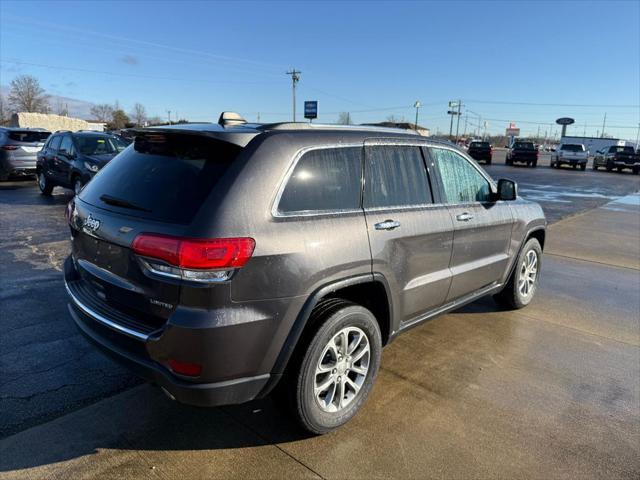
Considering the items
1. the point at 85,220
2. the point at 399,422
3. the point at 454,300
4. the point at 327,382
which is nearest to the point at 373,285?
the point at 327,382

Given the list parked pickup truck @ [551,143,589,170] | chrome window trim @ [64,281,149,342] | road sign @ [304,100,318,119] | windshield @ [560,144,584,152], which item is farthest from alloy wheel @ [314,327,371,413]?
road sign @ [304,100,318,119]

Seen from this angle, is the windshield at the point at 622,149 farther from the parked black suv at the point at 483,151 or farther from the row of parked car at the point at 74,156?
the row of parked car at the point at 74,156

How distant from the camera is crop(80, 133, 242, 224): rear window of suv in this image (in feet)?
8.21

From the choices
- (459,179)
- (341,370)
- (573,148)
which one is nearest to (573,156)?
(573,148)

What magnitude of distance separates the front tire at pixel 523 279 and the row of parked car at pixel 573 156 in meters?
33.2

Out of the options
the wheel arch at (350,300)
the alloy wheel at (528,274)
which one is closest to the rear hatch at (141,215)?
the wheel arch at (350,300)

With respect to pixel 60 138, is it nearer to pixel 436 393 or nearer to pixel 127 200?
pixel 127 200

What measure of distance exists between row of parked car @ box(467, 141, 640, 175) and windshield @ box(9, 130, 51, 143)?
29.9 meters

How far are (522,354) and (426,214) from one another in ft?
5.37

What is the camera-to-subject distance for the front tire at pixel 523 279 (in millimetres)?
4966

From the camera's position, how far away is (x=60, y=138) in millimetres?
11883

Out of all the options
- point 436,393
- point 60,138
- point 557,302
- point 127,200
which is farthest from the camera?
point 60,138

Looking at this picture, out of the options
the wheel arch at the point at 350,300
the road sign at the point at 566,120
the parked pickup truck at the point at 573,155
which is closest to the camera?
the wheel arch at the point at 350,300

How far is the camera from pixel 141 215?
257cm
